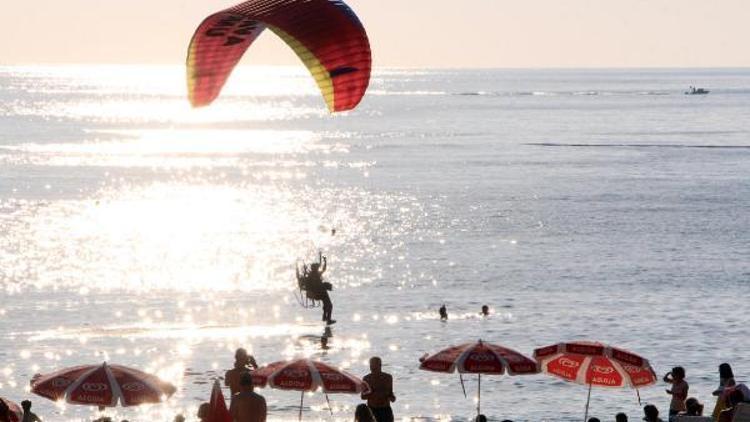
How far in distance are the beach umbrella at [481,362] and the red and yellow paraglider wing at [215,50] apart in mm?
5102

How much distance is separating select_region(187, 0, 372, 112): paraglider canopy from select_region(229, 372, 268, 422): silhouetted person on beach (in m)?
4.98

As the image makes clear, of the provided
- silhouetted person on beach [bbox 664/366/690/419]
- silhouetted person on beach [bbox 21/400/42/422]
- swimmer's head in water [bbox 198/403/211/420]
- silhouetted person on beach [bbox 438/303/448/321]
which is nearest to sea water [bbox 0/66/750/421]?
silhouetted person on beach [bbox 438/303/448/321]

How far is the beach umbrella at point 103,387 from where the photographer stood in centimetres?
1955

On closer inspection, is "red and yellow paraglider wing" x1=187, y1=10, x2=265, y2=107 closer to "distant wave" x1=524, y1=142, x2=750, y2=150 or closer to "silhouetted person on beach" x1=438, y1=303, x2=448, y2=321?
"silhouetted person on beach" x1=438, y1=303, x2=448, y2=321

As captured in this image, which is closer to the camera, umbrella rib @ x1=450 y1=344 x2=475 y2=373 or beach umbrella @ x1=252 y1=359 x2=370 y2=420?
beach umbrella @ x1=252 y1=359 x2=370 y2=420

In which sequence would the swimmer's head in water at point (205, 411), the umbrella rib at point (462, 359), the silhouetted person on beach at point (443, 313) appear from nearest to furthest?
the swimmer's head in water at point (205, 411) < the umbrella rib at point (462, 359) < the silhouetted person on beach at point (443, 313)

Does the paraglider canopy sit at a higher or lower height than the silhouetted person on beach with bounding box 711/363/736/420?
higher

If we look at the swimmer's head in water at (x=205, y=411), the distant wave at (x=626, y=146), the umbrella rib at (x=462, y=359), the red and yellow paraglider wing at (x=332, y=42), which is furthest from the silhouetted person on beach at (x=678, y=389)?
the distant wave at (x=626, y=146)

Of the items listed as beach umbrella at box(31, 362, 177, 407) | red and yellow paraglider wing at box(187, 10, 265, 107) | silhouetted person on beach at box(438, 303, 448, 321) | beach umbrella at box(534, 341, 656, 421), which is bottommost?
beach umbrella at box(31, 362, 177, 407)

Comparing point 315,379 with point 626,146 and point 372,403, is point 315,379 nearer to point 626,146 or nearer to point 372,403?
point 372,403

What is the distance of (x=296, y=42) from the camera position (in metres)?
20.6

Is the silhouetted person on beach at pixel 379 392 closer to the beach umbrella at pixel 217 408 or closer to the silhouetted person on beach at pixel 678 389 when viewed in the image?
the beach umbrella at pixel 217 408

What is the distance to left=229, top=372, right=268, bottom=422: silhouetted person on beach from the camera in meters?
18.0

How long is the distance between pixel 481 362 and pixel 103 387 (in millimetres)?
5489
